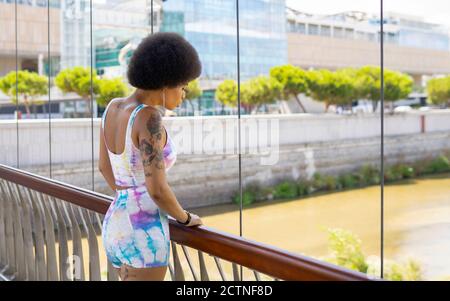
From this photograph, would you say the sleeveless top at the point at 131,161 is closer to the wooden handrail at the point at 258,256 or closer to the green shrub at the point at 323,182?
the wooden handrail at the point at 258,256

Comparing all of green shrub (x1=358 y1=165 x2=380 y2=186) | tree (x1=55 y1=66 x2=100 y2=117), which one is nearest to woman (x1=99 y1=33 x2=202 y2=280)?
tree (x1=55 y1=66 x2=100 y2=117)

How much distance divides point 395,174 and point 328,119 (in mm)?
4506

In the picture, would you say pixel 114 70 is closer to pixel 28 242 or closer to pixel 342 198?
pixel 342 198

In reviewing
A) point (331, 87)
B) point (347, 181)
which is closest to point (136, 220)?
point (347, 181)

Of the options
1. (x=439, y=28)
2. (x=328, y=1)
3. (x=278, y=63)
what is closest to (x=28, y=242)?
(x=278, y=63)

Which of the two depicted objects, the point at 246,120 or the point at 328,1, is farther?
the point at 328,1

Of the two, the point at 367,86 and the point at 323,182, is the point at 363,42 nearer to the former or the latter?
the point at 367,86

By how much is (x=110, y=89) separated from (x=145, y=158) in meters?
17.9

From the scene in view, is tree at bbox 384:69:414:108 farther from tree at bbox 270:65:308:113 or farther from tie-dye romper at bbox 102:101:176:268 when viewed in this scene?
tie-dye romper at bbox 102:101:176:268

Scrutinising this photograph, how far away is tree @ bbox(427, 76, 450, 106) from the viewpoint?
91.7ft

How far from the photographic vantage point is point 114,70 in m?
24.9

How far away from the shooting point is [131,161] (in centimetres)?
143

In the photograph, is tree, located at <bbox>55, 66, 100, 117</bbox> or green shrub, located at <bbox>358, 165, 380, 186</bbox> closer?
tree, located at <bbox>55, 66, 100, 117</bbox>

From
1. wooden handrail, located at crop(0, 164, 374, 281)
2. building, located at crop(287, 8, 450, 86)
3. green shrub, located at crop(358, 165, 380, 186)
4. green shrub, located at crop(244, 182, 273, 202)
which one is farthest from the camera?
building, located at crop(287, 8, 450, 86)
